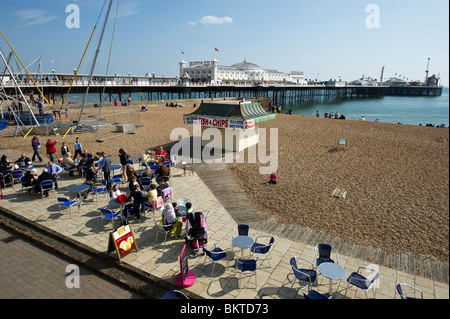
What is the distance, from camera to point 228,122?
1639cm

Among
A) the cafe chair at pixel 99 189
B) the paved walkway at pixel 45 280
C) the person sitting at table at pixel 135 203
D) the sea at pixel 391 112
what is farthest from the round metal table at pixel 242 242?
the sea at pixel 391 112

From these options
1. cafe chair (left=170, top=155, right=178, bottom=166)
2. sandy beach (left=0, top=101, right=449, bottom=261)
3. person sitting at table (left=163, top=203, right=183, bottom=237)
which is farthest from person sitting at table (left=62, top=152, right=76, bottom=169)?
person sitting at table (left=163, top=203, right=183, bottom=237)

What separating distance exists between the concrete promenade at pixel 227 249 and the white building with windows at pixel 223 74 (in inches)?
2518

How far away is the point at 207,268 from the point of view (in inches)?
255

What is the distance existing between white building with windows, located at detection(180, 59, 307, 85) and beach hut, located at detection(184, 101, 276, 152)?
54662 millimetres

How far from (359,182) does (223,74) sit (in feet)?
310

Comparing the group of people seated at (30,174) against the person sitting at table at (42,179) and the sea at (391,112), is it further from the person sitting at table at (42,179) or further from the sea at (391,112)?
the sea at (391,112)

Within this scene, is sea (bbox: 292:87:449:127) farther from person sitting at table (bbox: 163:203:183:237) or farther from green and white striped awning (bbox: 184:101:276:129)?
person sitting at table (bbox: 163:203:183:237)

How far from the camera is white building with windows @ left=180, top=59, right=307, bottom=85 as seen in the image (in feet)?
279

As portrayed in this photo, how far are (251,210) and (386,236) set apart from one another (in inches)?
159

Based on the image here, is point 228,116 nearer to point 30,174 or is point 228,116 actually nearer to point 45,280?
point 30,174

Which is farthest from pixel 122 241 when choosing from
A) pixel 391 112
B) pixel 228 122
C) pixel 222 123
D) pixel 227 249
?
pixel 391 112

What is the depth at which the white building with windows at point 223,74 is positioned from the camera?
279 feet
